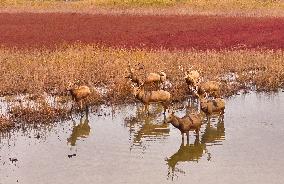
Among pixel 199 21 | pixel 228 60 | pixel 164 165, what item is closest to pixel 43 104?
pixel 164 165

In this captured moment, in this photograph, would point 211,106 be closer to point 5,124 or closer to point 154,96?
point 154,96

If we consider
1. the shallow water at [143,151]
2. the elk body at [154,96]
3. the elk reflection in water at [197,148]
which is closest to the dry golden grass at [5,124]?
the shallow water at [143,151]

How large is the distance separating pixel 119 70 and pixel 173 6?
3529 centimetres

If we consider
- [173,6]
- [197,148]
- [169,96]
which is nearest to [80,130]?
[169,96]

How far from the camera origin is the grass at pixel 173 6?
48.1 metres

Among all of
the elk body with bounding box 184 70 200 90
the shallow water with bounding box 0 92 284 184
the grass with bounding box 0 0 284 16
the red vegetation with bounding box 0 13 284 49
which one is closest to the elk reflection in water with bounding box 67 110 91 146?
the shallow water with bounding box 0 92 284 184

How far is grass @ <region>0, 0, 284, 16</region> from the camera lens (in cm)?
4806

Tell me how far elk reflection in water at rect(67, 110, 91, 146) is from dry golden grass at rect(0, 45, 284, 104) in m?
1.60

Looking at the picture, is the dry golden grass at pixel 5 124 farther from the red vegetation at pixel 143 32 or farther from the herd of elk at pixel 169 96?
the red vegetation at pixel 143 32

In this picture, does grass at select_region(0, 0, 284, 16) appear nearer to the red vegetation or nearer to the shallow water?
the red vegetation

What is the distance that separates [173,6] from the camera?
170 feet

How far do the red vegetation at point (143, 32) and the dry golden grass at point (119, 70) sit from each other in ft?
15.9

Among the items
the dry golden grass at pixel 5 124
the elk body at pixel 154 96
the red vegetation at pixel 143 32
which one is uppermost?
the red vegetation at pixel 143 32

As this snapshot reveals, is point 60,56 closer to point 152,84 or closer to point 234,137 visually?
point 152,84
